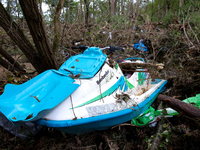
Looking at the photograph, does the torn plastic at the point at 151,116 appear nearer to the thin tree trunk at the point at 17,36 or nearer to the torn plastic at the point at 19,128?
the torn plastic at the point at 19,128

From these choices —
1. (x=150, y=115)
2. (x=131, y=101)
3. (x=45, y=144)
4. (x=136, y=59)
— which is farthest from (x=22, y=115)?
(x=136, y=59)

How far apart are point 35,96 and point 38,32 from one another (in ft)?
3.88

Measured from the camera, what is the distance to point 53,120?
1686mm

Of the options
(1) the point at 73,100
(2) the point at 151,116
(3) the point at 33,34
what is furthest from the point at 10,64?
(2) the point at 151,116

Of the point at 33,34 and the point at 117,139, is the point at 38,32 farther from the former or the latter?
the point at 117,139

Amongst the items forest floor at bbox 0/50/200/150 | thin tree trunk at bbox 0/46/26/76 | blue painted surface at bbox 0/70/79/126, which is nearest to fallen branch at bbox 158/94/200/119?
forest floor at bbox 0/50/200/150

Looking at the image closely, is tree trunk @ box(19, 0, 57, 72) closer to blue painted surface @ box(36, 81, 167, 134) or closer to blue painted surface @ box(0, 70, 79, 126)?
blue painted surface @ box(0, 70, 79, 126)

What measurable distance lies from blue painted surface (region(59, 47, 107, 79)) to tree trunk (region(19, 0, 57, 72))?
56 centimetres

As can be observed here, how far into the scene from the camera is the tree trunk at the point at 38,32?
7.05 ft

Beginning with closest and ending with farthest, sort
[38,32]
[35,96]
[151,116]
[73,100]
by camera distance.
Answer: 1. [35,96]
2. [73,100]
3. [38,32]
4. [151,116]

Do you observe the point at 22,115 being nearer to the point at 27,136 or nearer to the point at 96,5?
the point at 27,136

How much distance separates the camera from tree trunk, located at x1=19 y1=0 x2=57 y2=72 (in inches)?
84.6

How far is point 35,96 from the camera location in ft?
5.57

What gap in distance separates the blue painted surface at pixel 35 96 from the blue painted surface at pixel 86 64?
0.20m
